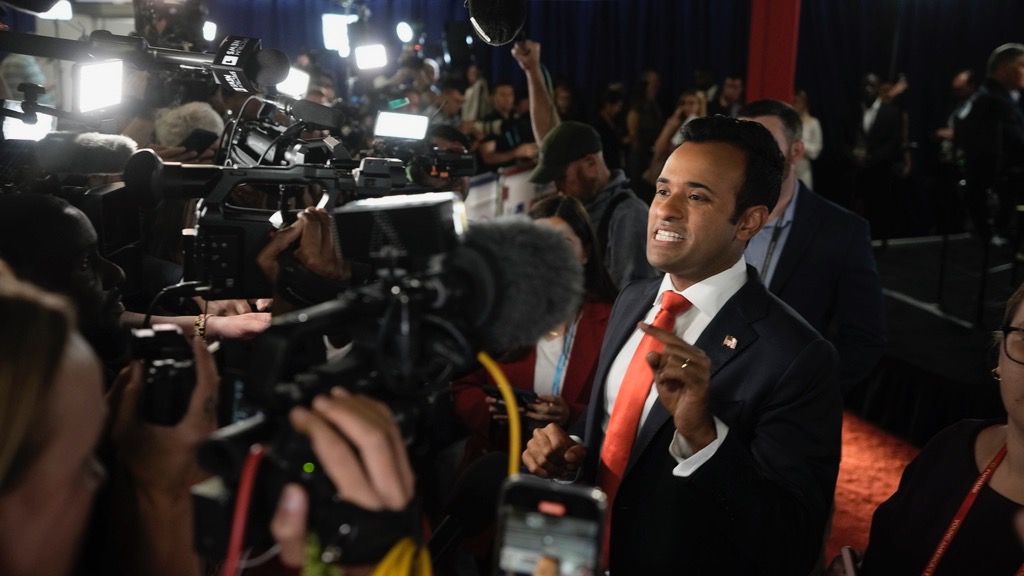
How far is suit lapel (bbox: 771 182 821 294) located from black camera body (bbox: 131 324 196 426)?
1.97m

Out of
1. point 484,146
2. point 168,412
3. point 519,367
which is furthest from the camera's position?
point 484,146

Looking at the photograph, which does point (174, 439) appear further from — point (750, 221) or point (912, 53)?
point (912, 53)

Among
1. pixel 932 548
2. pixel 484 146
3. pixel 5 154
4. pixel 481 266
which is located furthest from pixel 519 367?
pixel 484 146

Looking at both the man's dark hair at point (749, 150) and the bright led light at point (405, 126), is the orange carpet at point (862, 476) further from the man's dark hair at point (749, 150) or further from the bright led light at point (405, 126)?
the bright led light at point (405, 126)

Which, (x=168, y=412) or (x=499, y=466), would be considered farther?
(x=499, y=466)

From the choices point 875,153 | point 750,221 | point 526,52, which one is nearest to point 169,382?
point 750,221

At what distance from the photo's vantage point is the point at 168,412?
1063mm

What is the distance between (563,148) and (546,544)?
9.28 feet

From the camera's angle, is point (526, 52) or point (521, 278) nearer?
point (521, 278)

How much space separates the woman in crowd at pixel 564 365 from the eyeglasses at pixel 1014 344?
102 centimetres

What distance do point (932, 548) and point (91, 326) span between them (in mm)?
1422

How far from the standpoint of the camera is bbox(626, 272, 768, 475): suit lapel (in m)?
1.55

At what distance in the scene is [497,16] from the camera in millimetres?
2029

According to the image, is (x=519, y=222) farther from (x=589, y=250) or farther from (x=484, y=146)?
(x=484, y=146)
